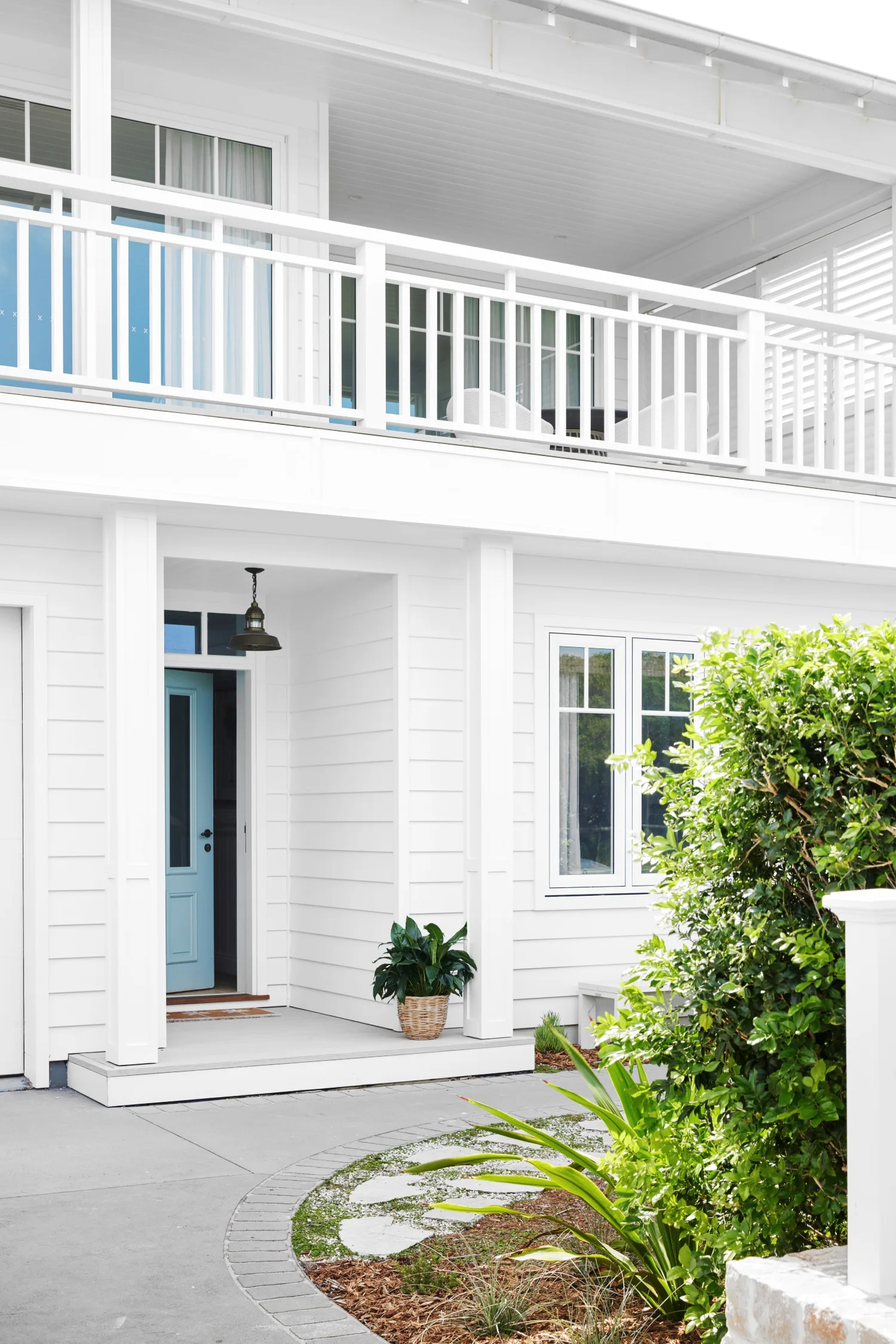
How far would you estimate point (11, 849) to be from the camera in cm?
749

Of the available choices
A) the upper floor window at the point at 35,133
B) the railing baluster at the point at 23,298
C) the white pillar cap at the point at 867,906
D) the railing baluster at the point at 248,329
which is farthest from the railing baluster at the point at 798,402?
the white pillar cap at the point at 867,906

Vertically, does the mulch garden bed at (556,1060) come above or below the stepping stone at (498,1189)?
below

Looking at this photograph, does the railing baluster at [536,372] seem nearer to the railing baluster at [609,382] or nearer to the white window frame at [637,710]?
the railing baluster at [609,382]

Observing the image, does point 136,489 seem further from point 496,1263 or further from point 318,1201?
point 496,1263

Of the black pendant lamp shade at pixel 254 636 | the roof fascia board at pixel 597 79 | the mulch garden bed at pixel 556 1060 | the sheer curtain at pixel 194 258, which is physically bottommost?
the mulch garden bed at pixel 556 1060

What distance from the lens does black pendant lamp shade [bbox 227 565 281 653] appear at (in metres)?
8.91

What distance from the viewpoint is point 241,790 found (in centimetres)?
967

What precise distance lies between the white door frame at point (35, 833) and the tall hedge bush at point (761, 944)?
429 cm

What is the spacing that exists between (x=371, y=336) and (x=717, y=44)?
11.7ft

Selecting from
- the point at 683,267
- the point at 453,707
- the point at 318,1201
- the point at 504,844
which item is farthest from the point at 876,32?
the point at 318,1201

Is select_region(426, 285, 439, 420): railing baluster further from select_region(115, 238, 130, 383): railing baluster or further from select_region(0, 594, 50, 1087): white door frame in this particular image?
select_region(0, 594, 50, 1087): white door frame

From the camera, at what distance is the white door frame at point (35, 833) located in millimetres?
7328

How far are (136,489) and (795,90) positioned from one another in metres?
6.06

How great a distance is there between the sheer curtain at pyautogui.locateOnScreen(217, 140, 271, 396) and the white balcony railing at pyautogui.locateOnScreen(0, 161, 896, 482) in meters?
0.02
